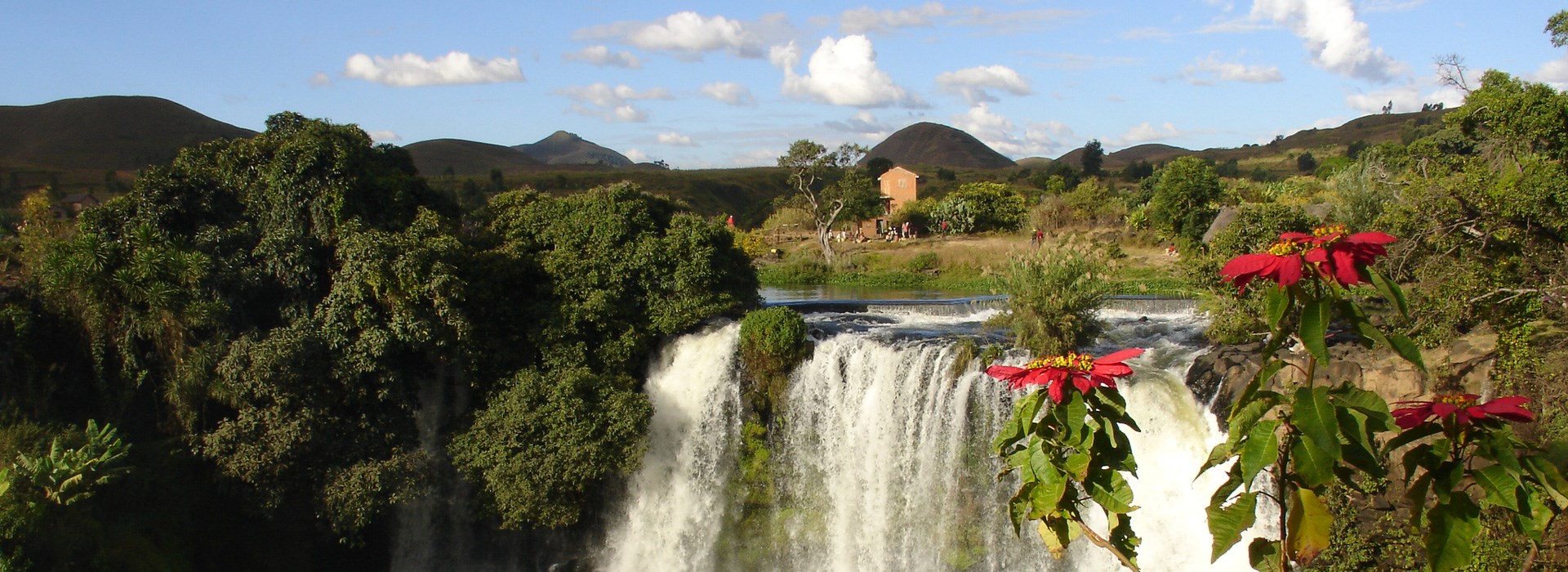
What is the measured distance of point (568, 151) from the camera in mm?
183250

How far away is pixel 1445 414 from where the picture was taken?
2.69 meters

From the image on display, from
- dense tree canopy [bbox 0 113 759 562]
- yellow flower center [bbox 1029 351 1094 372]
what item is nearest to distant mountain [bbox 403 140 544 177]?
dense tree canopy [bbox 0 113 759 562]

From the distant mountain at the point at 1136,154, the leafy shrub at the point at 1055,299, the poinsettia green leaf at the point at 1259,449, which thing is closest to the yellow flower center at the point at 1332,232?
the poinsettia green leaf at the point at 1259,449

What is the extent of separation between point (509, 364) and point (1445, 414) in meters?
13.5

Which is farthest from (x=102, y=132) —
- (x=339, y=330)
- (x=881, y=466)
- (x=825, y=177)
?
(x=881, y=466)

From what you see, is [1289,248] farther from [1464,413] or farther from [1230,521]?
[1230,521]

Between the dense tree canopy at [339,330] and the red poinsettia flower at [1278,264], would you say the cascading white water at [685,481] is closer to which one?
the dense tree canopy at [339,330]

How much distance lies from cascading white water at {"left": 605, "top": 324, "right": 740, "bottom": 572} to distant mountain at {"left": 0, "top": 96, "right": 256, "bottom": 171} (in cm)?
→ 5569

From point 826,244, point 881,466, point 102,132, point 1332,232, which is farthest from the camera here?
point 102,132

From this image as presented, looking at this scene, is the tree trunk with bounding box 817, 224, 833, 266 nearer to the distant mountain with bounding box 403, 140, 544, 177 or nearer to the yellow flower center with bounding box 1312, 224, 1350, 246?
the yellow flower center with bounding box 1312, 224, 1350, 246

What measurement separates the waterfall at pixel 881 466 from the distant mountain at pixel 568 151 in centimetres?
16333

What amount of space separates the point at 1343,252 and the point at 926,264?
30584 mm

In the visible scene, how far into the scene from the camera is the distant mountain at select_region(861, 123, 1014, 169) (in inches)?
6339

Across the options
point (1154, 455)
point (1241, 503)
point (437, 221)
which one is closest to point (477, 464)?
point (437, 221)
